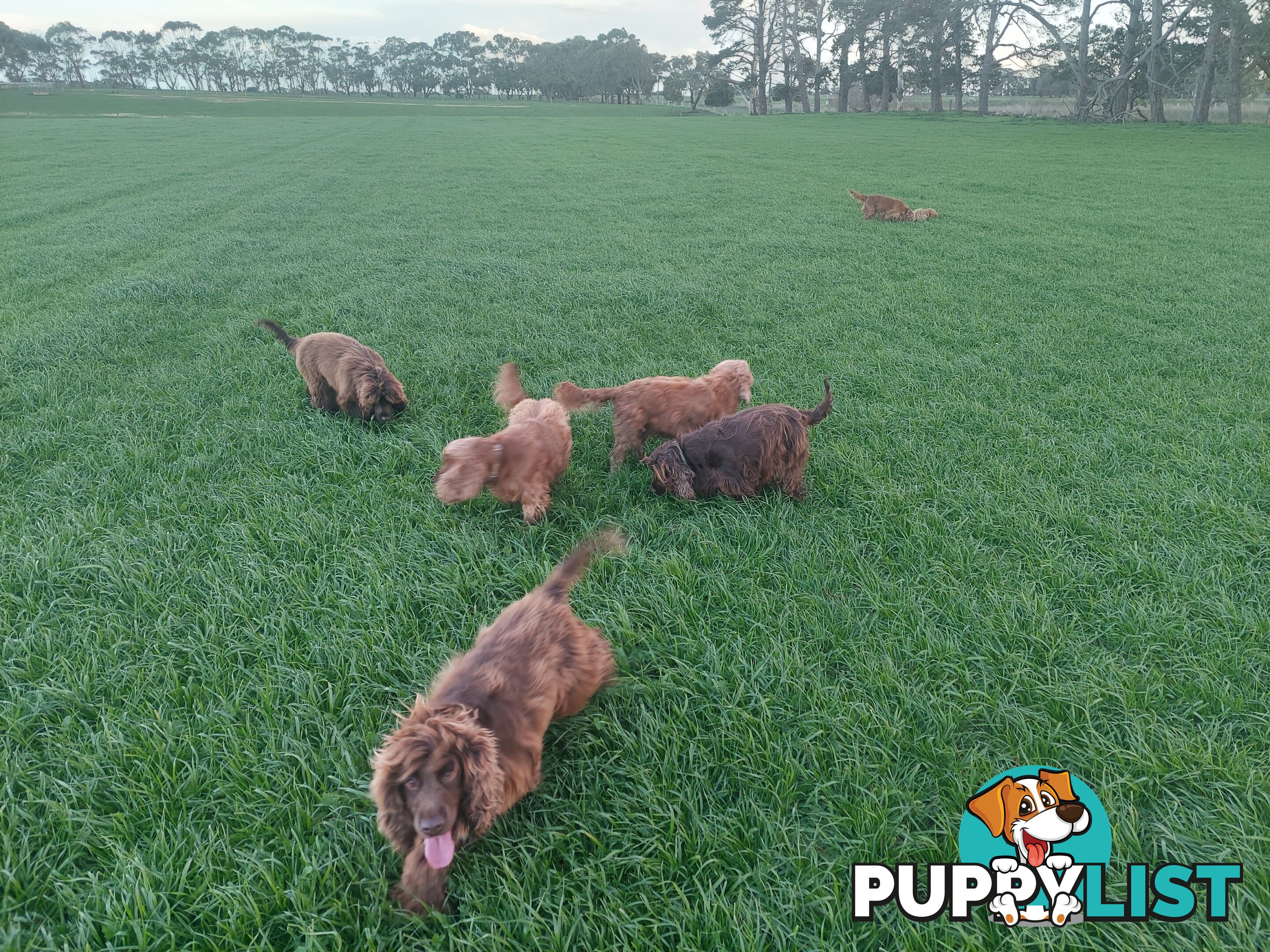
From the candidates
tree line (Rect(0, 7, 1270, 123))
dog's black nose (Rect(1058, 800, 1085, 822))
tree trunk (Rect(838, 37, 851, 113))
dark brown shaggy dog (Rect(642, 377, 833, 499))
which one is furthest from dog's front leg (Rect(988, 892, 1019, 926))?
tree trunk (Rect(838, 37, 851, 113))

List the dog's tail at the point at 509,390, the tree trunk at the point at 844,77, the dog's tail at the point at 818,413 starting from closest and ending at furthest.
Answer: the dog's tail at the point at 818,413
the dog's tail at the point at 509,390
the tree trunk at the point at 844,77

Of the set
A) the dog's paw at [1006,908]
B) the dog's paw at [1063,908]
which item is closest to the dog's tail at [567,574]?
the dog's paw at [1006,908]

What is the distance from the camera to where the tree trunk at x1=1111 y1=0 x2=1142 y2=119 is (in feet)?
112

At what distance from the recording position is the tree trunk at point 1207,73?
3192cm

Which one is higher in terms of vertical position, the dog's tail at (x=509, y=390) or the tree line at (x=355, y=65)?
the tree line at (x=355, y=65)

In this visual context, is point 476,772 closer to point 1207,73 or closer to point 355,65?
point 1207,73

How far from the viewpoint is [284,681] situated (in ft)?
8.84

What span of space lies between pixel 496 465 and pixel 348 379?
1.99 meters

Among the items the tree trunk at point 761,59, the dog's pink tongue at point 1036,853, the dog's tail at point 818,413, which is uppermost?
the tree trunk at point 761,59

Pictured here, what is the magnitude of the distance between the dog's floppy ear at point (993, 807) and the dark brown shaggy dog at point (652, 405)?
273cm

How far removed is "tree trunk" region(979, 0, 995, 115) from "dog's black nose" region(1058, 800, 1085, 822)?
4997cm

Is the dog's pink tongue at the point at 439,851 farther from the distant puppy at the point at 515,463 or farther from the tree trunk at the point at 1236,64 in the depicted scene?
the tree trunk at the point at 1236,64

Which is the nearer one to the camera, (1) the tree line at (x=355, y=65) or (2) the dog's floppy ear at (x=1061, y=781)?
(2) the dog's floppy ear at (x=1061, y=781)

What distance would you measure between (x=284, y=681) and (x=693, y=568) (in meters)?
1.89
